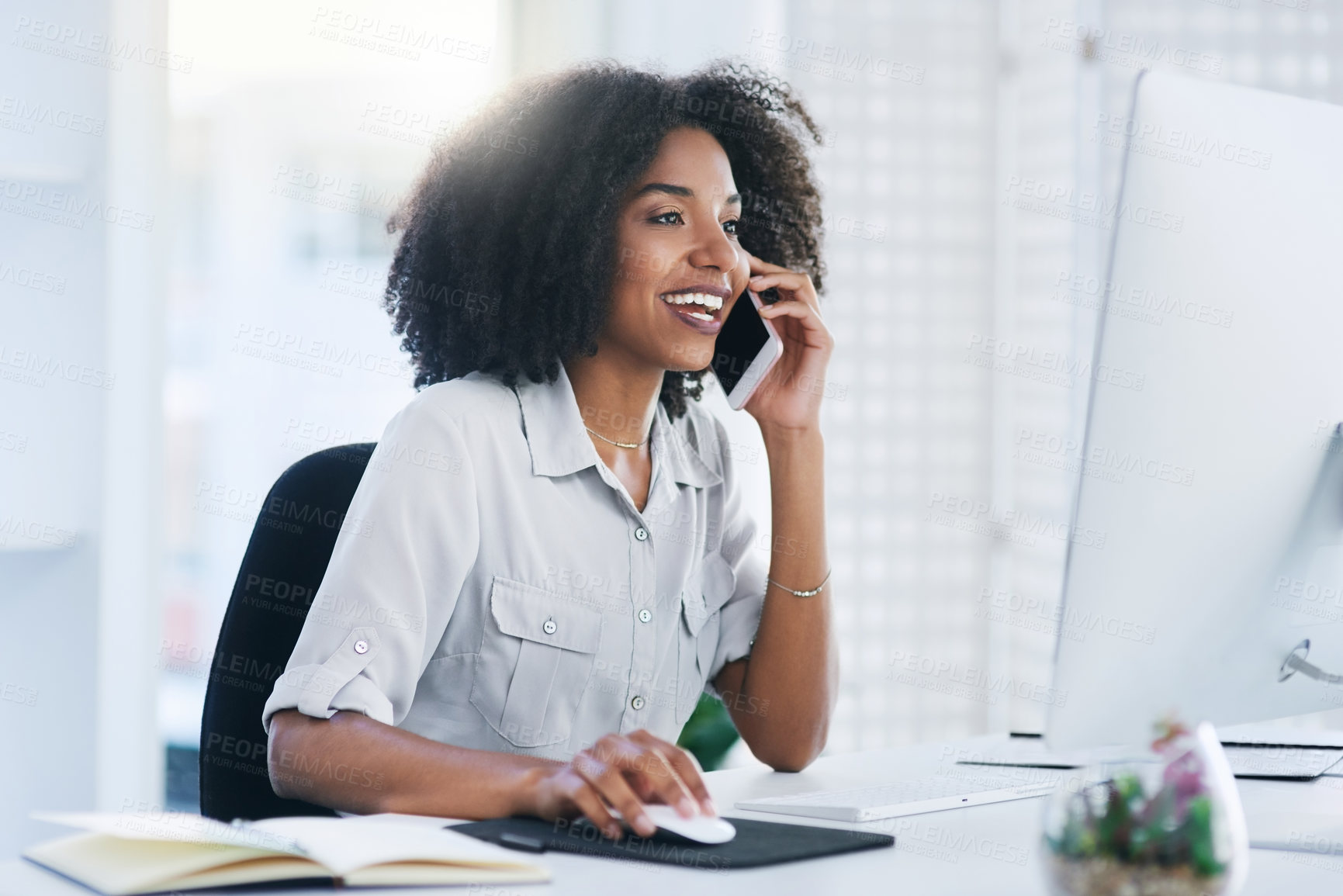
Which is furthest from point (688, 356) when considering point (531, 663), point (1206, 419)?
point (1206, 419)

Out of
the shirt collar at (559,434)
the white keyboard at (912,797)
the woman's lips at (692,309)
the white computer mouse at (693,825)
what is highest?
the woman's lips at (692,309)

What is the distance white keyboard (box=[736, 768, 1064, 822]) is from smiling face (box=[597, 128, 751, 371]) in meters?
0.58

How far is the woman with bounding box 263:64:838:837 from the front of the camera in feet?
4.46

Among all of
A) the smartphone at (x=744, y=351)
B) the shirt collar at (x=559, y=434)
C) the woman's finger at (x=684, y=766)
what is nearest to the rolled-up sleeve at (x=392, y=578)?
the shirt collar at (x=559, y=434)

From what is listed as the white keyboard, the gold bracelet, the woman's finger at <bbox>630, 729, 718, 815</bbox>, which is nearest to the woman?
the gold bracelet

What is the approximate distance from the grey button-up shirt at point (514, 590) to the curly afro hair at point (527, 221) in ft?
0.28

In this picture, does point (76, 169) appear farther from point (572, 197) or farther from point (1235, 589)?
point (1235, 589)

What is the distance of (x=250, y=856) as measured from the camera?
800mm

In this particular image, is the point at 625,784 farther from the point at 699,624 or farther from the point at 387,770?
the point at 699,624

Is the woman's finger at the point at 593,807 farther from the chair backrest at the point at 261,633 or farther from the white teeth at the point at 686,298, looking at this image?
the white teeth at the point at 686,298

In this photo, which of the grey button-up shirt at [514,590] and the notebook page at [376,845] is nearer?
the notebook page at [376,845]

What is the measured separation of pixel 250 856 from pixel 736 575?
0.93 m

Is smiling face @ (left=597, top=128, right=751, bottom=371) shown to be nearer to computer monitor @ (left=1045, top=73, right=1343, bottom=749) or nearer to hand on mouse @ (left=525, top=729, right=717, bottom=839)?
hand on mouse @ (left=525, top=729, right=717, bottom=839)

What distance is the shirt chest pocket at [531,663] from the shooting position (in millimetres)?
1402
